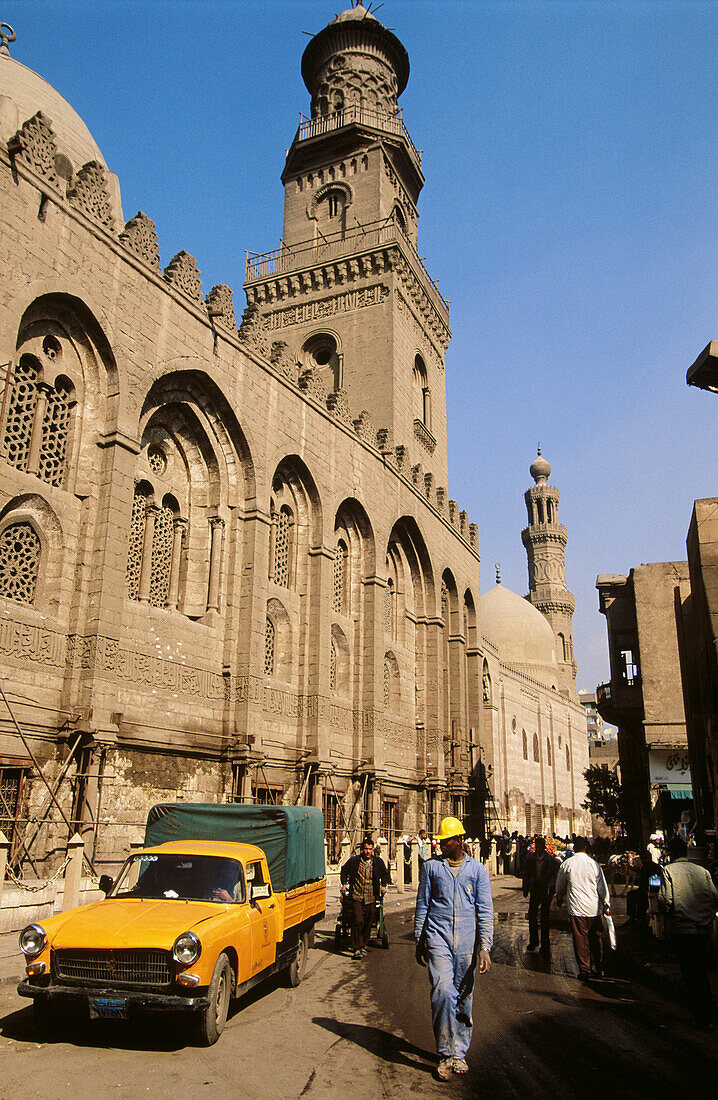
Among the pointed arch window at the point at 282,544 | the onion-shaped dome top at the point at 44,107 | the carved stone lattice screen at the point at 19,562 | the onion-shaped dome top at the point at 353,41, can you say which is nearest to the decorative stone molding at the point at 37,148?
the carved stone lattice screen at the point at 19,562

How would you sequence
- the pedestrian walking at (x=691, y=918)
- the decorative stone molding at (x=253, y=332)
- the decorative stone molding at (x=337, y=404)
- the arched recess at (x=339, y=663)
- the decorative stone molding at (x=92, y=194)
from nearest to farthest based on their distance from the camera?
the pedestrian walking at (x=691, y=918) → the decorative stone molding at (x=92, y=194) → the decorative stone molding at (x=253, y=332) → the arched recess at (x=339, y=663) → the decorative stone molding at (x=337, y=404)

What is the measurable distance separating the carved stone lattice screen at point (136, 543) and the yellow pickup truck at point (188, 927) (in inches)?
296

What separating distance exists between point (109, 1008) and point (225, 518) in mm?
13167

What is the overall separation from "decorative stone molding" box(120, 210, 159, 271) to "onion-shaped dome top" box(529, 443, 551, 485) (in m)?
63.2

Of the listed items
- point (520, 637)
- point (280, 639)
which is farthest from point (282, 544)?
point (520, 637)

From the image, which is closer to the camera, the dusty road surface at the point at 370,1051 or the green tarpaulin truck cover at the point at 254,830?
the dusty road surface at the point at 370,1051

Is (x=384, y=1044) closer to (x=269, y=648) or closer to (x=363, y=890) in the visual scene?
(x=363, y=890)

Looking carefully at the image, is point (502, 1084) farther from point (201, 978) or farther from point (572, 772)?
point (572, 772)

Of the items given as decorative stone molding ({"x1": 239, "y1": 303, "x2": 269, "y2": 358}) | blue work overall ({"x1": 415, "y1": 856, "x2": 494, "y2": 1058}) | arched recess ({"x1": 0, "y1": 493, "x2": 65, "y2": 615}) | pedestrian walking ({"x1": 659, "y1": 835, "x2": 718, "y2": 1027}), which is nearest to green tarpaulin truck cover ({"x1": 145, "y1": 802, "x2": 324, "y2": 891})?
blue work overall ({"x1": 415, "y1": 856, "x2": 494, "y2": 1058})

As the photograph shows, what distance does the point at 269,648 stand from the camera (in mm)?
19922

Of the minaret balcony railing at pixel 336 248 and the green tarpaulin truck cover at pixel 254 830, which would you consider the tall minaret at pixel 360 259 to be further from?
the green tarpaulin truck cover at pixel 254 830

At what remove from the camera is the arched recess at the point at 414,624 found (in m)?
27.0

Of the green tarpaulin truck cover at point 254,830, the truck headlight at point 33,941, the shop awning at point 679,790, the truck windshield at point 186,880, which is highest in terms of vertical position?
the shop awning at point 679,790

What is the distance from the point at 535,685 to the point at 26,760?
43.6 m
